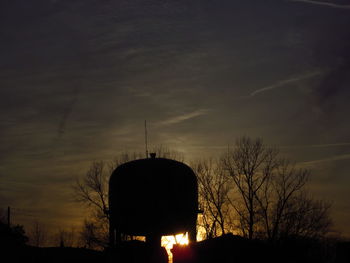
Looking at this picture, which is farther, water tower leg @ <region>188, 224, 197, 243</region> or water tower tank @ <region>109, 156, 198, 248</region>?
water tower leg @ <region>188, 224, 197, 243</region>

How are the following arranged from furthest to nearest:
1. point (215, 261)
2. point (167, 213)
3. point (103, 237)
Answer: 1. point (103, 237)
2. point (215, 261)
3. point (167, 213)

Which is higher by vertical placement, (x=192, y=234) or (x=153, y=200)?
(x=153, y=200)

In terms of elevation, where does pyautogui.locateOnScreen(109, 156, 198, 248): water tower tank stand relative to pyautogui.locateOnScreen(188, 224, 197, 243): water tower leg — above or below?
above

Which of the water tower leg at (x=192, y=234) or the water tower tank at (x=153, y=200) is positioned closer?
the water tower tank at (x=153, y=200)

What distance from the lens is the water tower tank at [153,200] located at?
1894 centimetres

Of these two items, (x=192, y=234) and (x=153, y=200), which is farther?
(x=192, y=234)

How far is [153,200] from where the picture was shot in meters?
19.0

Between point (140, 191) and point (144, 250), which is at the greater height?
point (140, 191)

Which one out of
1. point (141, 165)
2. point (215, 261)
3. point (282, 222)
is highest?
point (141, 165)

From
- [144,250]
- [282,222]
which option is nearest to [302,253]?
[282,222]

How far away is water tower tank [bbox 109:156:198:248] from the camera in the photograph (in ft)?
62.1

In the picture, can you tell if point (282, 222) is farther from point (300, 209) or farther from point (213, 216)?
point (213, 216)

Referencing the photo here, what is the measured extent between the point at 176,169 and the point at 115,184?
2.56 metres

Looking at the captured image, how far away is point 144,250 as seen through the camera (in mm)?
21891
